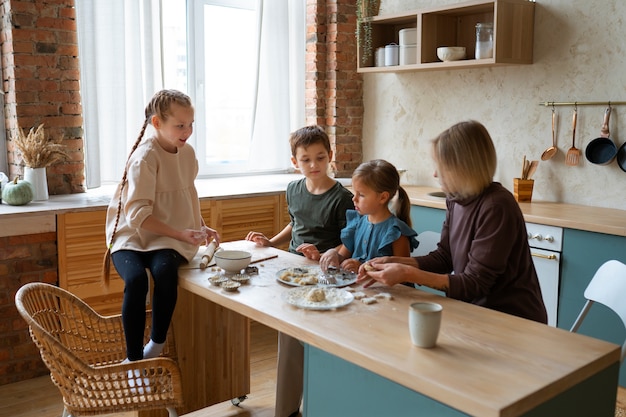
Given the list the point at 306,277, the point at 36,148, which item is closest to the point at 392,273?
the point at 306,277

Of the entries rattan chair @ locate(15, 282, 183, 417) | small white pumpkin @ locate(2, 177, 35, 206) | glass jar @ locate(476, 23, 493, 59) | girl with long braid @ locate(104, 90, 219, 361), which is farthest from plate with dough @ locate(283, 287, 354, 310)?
glass jar @ locate(476, 23, 493, 59)

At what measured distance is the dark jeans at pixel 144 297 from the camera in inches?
86.0

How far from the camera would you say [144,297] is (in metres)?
2.24

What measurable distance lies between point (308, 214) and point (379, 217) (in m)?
0.43

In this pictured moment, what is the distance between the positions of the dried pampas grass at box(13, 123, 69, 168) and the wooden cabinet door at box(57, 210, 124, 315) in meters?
0.37

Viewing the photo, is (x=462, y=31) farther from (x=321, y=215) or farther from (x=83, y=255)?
(x=83, y=255)

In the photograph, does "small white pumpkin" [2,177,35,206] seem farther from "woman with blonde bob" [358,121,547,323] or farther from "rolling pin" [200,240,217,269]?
"woman with blonde bob" [358,121,547,323]

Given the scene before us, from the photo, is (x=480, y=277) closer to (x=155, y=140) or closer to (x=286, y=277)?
(x=286, y=277)

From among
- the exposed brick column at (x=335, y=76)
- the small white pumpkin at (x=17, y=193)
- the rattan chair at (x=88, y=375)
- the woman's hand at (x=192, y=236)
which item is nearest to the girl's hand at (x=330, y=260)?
the woman's hand at (x=192, y=236)

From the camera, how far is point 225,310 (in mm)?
2645

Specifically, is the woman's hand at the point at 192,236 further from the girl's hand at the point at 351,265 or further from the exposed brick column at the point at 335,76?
the exposed brick column at the point at 335,76

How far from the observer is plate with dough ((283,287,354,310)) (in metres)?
1.77

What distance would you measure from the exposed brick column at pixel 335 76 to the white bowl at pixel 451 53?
38.3 inches

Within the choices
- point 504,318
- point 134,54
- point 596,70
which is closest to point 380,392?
point 504,318
